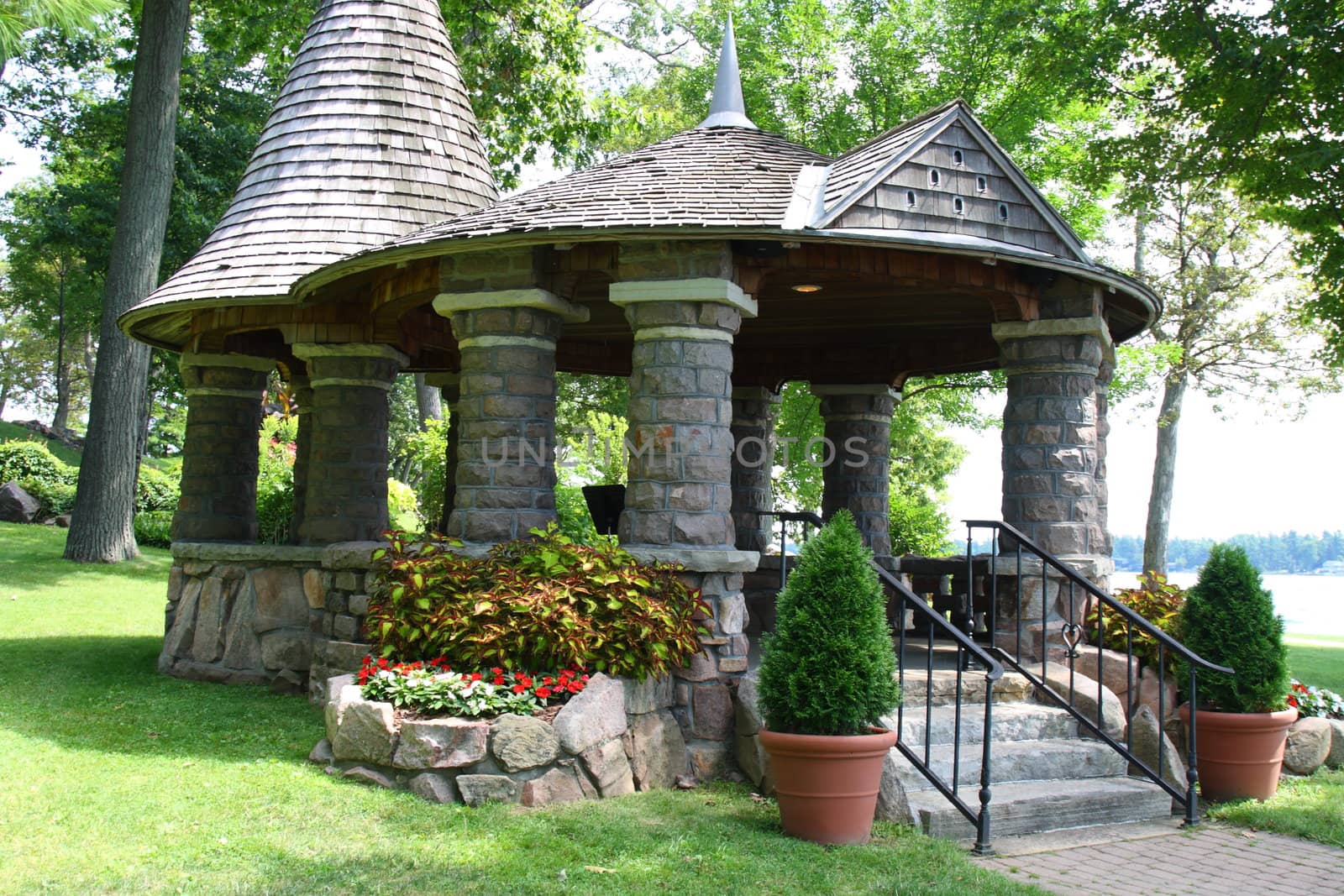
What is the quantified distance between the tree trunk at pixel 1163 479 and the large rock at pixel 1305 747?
626 inches

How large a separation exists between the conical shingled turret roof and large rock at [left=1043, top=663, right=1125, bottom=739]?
21.6 feet

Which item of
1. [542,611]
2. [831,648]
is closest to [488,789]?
[542,611]

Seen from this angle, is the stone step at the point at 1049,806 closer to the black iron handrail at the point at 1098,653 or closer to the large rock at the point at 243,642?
the black iron handrail at the point at 1098,653

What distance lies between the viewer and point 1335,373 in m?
23.2

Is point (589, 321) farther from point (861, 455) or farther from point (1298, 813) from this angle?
point (1298, 813)

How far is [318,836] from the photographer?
5.66m

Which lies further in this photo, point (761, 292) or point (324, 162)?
point (324, 162)

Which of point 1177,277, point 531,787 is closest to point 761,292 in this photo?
point 531,787

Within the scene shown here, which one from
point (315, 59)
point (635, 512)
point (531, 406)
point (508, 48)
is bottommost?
point (635, 512)

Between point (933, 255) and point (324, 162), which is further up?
point (324, 162)

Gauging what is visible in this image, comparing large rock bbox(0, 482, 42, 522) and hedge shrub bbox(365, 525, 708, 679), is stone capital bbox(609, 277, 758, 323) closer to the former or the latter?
hedge shrub bbox(365, 525, 708, 679)

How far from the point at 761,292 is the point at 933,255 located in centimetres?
197

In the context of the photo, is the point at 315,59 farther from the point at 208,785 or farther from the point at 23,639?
the point at 208,785

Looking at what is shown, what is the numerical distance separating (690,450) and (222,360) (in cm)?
584
